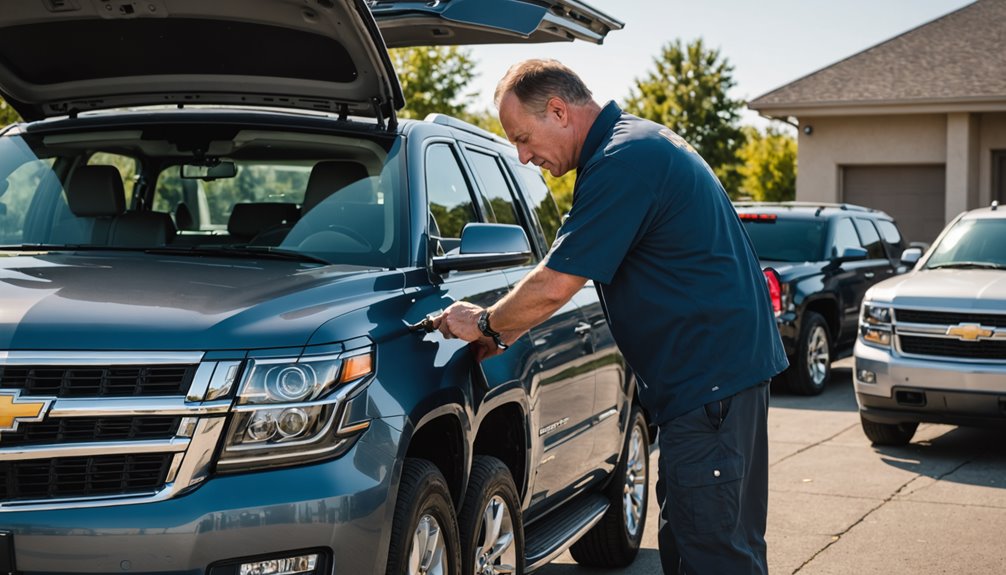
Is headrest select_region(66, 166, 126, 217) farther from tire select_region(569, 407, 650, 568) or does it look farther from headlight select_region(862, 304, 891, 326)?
headlight select_region(862, 304, 891, 326)

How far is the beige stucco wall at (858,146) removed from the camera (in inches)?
1023

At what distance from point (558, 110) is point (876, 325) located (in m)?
6.75

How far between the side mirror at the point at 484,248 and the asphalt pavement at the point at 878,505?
2.39 meters

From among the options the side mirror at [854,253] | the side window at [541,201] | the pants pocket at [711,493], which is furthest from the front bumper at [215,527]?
the side mirror at [854,253]

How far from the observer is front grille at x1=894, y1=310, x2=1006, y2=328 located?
9.58m

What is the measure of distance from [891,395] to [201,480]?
7.45m

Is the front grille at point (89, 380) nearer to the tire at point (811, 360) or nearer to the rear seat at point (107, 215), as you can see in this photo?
the rear seat at point (107, 215)

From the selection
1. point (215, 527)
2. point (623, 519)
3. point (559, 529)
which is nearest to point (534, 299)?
point (215, 527)

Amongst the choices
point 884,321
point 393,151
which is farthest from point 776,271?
point 393,151

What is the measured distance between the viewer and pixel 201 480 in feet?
11.3

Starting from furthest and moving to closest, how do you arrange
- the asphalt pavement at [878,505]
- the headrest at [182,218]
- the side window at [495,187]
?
the asphalt pavement at [878,505], the side window at [495,187], the headrest at [182,218]

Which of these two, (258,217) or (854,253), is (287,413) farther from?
(854,253)

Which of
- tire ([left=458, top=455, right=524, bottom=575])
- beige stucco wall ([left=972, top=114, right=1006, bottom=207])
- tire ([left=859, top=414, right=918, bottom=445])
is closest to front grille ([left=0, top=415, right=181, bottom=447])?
tire ([left=458, top=455, right=524, bottom=575])

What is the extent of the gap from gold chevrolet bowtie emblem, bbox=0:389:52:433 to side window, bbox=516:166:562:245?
3371 mm
